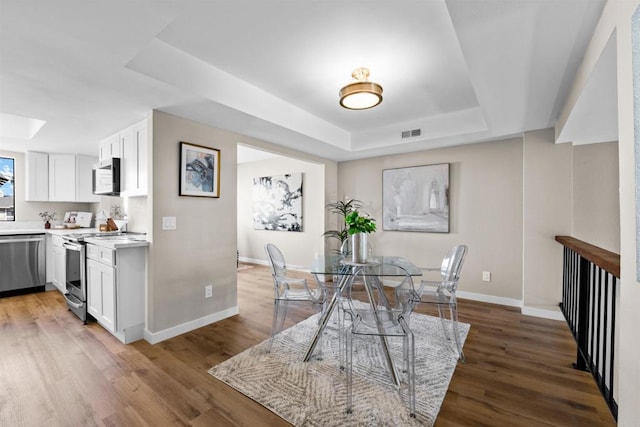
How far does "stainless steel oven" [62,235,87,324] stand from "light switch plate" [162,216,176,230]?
44.4 inches

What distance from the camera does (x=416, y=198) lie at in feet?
14.7

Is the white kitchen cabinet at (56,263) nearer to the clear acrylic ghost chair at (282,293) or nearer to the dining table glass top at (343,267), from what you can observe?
the clear acrylic ghost chair at (282,293)

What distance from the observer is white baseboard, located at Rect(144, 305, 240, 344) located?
9.01ft

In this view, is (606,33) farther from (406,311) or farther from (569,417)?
(569,417)

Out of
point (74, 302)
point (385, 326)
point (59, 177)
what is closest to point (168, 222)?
point (74, 302)

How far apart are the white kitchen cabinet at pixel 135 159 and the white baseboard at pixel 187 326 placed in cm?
139

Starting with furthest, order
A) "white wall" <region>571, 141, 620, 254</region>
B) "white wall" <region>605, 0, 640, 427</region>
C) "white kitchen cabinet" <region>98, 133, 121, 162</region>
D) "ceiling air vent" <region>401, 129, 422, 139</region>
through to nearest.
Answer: "ceiling air vent" <region>401, 129, 422, 139</region> < "white kitchen cabinet" <region>98, 133, 121, 162</region> < "white wall" <region>571, 141, 620, 254</region> < "white wall" <region>605, 0, 640, 427</region>

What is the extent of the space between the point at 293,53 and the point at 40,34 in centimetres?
154

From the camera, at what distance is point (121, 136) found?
11.1 feet

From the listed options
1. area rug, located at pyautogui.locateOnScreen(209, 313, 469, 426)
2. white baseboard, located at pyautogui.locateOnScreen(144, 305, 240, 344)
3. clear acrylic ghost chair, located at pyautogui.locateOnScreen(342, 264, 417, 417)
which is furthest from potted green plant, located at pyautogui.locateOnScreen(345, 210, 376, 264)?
white baseboard, located at pyautogui.locateOnScreen(144, 305, 240, 344)

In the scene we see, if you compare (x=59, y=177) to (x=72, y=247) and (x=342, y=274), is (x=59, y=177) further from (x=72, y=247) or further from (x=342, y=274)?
(x=342, y=274)

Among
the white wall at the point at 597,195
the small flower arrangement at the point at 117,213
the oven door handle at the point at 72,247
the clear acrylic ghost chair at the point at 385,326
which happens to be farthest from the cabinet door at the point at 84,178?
the white wall at the point at 597,195

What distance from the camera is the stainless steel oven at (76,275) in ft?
10.3

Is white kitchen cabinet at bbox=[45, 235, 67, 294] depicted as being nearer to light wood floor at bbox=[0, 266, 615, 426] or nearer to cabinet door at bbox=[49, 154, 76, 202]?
light wood floor at bbox=[0, 266, 615, 426]
